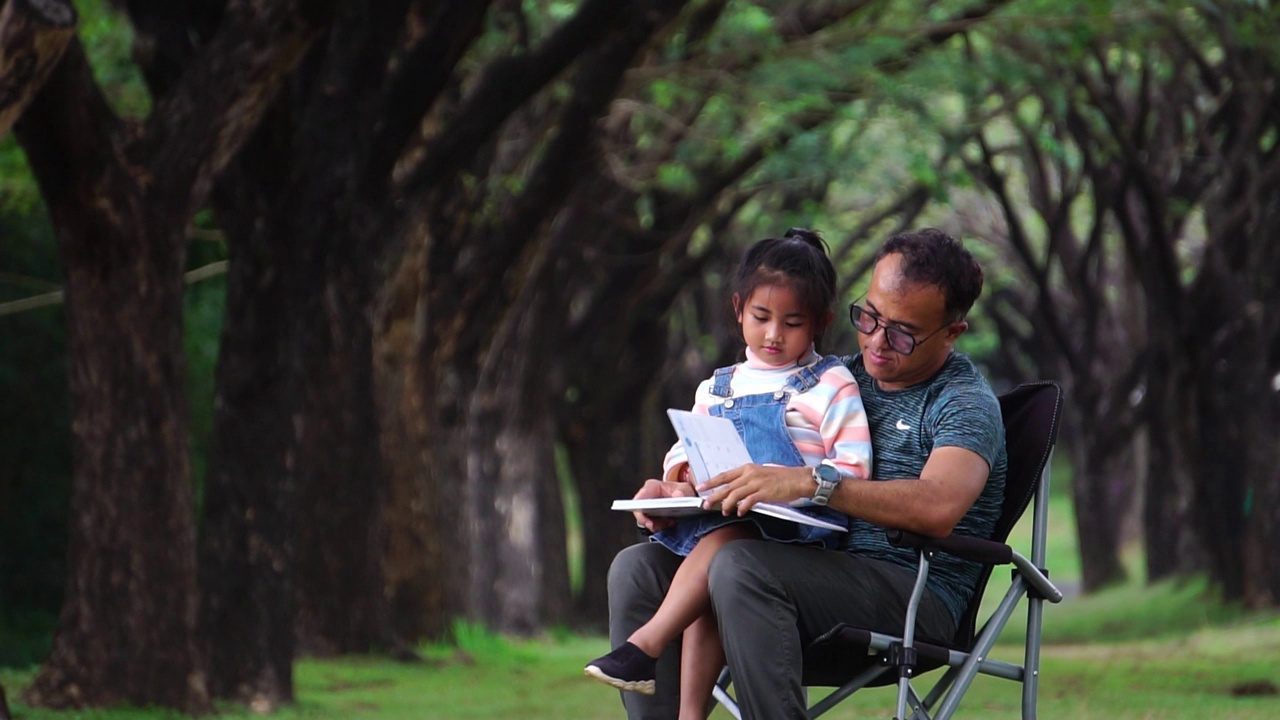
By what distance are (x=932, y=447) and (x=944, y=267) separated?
0.46 meters

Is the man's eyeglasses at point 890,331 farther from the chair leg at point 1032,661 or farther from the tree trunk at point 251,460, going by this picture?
the tree trunk at point 251,460

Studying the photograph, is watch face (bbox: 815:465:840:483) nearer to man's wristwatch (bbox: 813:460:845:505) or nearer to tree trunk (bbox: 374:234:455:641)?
man's wristwatch (bbox: 813:460:845:505)

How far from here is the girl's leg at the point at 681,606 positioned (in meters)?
4.56

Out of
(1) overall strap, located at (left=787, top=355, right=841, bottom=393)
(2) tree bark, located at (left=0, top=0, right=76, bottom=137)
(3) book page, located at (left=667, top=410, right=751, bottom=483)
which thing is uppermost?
(2) tree bark, located at (left=0, top=0, right=76, bottom=137)

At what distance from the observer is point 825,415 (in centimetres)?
477

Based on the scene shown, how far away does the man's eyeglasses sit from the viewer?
188 inches

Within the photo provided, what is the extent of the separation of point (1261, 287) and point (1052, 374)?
9.88 m

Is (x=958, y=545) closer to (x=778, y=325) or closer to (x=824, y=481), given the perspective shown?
(x=824, y=481)

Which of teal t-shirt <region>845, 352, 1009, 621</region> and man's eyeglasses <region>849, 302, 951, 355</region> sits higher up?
man's eyeglasses <region>849, 302, 951, 355</region>

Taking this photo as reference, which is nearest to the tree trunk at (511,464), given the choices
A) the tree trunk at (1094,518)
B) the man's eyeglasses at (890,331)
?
the tree trunk at (1094,518)

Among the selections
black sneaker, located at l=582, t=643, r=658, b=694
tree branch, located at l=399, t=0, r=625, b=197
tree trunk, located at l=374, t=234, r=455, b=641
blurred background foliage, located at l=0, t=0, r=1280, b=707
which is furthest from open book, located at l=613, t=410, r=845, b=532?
tree trunk, located at l=374, t=234, r=455, b=641

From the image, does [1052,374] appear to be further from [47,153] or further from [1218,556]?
[47,153]

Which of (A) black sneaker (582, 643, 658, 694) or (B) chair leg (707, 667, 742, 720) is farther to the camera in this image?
(B) chair leg (707, 667, 742, 720)

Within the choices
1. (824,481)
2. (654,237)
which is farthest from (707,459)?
(654,237)
